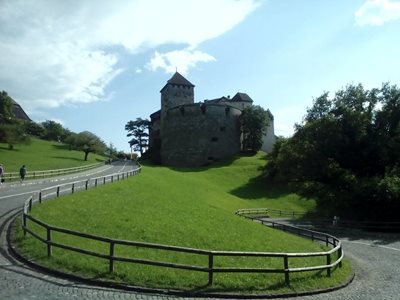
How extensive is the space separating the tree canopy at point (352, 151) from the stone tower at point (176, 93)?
2358 inches

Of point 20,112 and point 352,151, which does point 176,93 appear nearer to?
point 20,112

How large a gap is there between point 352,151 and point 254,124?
153 ft

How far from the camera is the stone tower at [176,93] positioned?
100m

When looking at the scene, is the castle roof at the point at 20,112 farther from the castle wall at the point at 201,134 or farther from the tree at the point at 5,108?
the castle wall at the point at 201,134

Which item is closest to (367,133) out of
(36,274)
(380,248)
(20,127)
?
(380,248)

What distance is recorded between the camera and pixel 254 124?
8594 centimetres

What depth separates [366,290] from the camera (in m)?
14.0

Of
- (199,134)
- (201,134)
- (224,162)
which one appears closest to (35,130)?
(199,134)

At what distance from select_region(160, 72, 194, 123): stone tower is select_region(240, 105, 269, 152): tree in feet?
60.4

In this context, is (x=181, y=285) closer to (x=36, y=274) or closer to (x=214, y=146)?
(x=36, y=274)

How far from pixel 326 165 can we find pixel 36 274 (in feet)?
110

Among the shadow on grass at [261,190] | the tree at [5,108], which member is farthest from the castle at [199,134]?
the tree at [5,108]

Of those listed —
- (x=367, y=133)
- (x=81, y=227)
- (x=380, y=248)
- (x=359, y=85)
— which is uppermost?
(x=359, y=85)

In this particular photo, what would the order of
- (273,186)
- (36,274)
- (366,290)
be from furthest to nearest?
(273,186), (366,290), (36,274)
